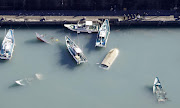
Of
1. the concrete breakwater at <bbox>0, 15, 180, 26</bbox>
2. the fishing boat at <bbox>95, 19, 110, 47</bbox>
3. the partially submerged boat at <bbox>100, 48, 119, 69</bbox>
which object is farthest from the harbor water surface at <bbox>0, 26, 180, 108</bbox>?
the concrete breakwater at <bbox>0, 15, 180, 26</bbox>

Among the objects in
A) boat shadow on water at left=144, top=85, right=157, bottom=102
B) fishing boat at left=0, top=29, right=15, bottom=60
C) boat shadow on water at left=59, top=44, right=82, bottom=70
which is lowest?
boat shadow on water at left=144, top=85, right=157, bottom=102

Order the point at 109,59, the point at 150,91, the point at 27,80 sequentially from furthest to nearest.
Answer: the point at 109,59
the point at 27,80
the point at 150,91

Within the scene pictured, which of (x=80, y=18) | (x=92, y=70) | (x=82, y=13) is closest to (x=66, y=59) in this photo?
(x=92, y=70)

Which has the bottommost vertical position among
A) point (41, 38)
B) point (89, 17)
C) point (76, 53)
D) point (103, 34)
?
point (76, 53)

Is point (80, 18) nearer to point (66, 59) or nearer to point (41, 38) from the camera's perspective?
point (41, 38)

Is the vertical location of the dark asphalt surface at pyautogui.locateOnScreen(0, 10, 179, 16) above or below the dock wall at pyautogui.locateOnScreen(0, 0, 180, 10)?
below

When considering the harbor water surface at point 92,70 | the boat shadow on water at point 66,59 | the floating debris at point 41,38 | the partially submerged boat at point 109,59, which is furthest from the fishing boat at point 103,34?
the floating debris at point 41,38

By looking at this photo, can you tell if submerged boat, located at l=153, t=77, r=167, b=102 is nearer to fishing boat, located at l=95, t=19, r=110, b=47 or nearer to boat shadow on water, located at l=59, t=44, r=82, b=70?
fishing boat, located at l=95, t=19, r=110, b=47
